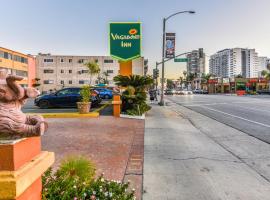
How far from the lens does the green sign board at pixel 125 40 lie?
740 inches

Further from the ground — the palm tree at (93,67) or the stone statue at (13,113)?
the palm tree at (93,67)

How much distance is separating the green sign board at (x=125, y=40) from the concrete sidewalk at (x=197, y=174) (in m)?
10.1

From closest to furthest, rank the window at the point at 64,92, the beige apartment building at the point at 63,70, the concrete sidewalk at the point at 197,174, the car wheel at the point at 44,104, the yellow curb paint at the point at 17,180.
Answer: the yellow curb paint at the point at 17,180 < the concrete sidewalk at the point at 197,174 < the car wheel at the point at 44,104 < the window at the point at 64,92 < the beige apartment building at the point at 63,70

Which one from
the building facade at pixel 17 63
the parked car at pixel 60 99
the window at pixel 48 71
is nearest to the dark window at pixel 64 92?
the parked car at pixel 60 99

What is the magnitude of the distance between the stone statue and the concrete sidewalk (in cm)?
307

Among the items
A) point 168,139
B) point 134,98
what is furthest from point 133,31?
point 168,139

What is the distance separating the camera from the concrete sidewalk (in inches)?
205

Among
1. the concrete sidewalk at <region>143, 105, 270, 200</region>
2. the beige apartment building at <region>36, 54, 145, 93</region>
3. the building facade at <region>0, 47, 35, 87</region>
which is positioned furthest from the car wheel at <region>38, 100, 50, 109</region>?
the beige apartment building at <region>36, 54, 145, 93</region>

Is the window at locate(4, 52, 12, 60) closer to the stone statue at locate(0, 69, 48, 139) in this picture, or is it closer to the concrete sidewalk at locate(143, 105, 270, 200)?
the concrete sidewalk at locate(143, 105, 270, 200)

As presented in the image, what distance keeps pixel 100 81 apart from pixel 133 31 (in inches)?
2828

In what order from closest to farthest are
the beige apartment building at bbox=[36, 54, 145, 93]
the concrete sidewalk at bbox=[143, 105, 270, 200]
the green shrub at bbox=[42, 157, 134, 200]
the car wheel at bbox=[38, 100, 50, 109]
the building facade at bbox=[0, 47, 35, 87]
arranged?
1. the green shrub at bbox=[42, 157, 134, 200]
2. the concrete sidewalk at bbox=[143, 105, 270, 200]
3. the car wheel at bbox=[38, 100, 50, 109]
4. the building facade at bbox=[0, 47, 35, 87]
5. the beige apartment building at bbox=[36, 54, 145, 93]

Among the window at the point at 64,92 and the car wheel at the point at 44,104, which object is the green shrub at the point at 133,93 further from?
the car wheel at the point at 44,104

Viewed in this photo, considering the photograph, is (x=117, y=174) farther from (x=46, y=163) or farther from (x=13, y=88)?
(x=13, y=88)

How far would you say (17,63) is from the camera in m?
73.1
